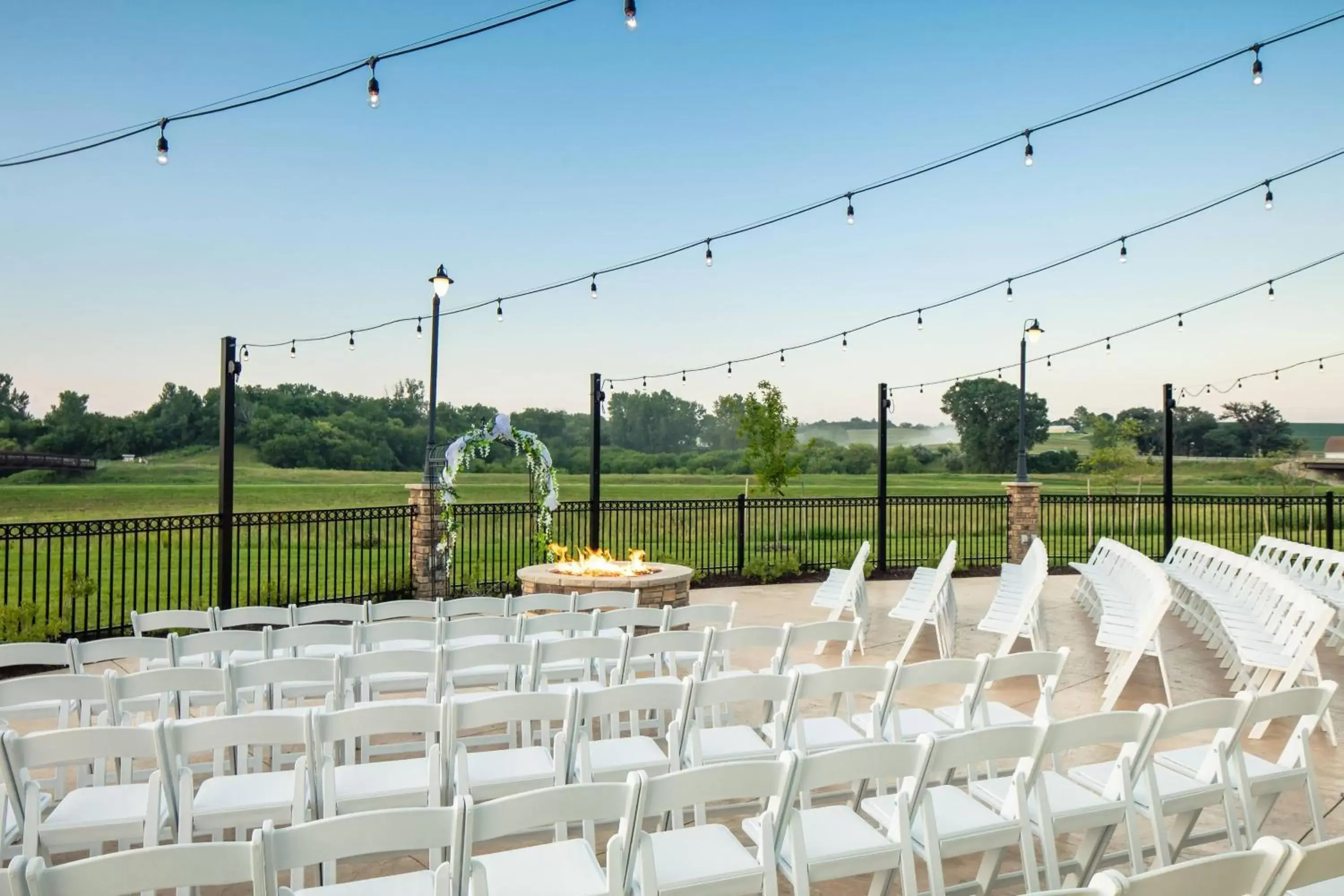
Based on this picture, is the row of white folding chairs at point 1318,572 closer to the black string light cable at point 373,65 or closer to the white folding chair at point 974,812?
the white folding chair at point 974,812

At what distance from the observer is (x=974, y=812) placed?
10.0 ft

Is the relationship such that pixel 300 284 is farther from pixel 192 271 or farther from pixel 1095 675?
pixel 1095 675

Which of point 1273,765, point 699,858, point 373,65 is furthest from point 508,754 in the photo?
point 373,65

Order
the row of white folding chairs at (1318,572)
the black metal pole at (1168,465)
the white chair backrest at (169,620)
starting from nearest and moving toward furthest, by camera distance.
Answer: the white chair backrest at (169,620) → the row of white folding chairs at (1318,572) → the black metal pole at (1168,465)

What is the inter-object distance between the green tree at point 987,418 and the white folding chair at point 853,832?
36.7 m

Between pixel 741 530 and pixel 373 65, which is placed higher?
pixel 373 65

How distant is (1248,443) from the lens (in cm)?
3127

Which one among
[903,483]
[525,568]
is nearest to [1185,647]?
[525,568]

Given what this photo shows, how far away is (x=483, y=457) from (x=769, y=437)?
211 inches

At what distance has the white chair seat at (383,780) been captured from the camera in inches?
125

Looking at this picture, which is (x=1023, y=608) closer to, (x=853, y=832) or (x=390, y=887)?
(x=853, y=832)

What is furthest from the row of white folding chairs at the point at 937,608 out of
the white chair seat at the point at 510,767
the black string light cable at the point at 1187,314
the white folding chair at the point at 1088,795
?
the black string light cable at the point at 1187,314

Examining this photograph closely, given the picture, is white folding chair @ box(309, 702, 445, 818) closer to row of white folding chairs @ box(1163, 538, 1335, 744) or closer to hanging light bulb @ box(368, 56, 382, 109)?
hanging light bulb @ box(368, 56, 382, 109)

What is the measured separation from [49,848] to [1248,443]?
121 ft
